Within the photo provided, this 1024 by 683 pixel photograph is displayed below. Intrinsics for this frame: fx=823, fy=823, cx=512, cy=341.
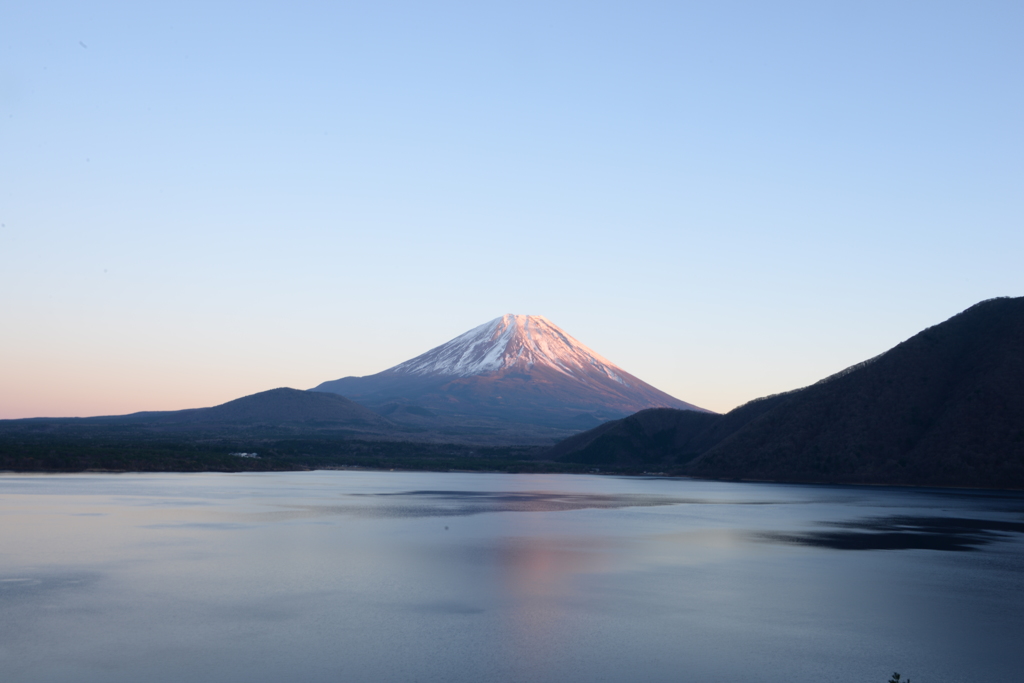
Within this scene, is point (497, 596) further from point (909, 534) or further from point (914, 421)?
point (914, 421)

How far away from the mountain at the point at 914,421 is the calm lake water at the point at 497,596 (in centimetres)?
3489

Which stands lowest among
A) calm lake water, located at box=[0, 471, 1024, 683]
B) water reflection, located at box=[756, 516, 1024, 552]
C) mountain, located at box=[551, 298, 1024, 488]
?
calm lake water, located at box=[0, 471, 1024, 683]

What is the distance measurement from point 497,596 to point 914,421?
8020 centimetres

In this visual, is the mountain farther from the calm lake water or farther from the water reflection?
the water reflection

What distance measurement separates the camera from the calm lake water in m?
18.4

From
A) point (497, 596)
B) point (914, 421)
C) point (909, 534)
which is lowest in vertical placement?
point (497, 596)

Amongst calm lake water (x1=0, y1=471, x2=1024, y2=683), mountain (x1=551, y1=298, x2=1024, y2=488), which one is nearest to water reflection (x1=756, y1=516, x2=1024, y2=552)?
calm lake water (x1=0, y1=471, x2=1024, y2=683)

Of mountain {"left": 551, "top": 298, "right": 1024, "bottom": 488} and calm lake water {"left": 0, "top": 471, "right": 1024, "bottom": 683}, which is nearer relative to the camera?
calm lake water {"left": 0, "top": 471, "right": 1024, "bottom": 683}

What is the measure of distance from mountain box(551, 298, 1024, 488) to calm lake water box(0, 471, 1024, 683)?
114 feet

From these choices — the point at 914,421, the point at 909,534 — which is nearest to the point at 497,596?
the point at 909,534

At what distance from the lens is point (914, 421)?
92.1 meters

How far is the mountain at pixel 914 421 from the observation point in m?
84.1

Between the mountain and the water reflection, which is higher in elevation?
the mountain

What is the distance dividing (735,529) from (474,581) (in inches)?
906
